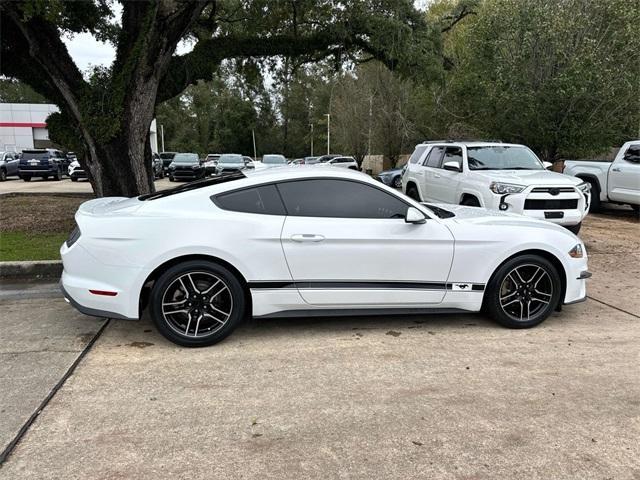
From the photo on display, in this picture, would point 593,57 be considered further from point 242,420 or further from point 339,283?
point 242,420

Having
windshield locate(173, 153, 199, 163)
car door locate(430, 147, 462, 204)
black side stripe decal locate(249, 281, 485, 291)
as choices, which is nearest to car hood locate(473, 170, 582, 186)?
car door locate(430, 147, 462, 204)

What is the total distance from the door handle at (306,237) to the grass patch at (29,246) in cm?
422

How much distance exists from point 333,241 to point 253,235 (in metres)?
0.71

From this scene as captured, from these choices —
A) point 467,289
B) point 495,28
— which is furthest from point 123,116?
point 495,28

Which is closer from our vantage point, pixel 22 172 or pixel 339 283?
pixel 339 283

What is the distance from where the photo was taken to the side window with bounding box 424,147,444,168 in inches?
416

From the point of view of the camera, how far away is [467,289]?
497 cm

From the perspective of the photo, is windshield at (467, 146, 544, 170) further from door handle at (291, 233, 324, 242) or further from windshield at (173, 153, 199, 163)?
windshield at (173, 153, 199, 163)

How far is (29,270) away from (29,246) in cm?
140

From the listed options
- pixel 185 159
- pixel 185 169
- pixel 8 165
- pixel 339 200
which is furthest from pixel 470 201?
pixel 8 165

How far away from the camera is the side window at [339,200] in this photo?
4801mm

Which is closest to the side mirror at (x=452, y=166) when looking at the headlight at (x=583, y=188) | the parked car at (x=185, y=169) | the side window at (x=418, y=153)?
the side window at (x=418, y=153)

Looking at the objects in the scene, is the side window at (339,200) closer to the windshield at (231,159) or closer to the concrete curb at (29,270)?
the concrete curb at (29,270)

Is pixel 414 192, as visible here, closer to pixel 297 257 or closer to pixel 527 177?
pixel 527 177
